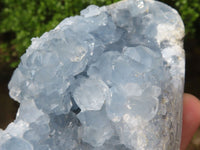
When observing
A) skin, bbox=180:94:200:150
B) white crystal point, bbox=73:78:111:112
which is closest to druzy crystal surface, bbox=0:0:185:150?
white crystal point, bbox=73:78:111:112

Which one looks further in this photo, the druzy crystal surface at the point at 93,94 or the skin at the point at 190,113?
the skin at the point at 190,113

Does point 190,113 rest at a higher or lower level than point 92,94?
lower

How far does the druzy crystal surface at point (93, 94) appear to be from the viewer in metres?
0.96

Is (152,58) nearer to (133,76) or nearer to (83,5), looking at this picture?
(133,76)

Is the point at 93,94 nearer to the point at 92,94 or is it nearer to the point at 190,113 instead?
the point at 92,94

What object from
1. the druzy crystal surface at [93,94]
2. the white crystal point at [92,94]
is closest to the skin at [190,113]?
the druzy crystal surface at [93,94]

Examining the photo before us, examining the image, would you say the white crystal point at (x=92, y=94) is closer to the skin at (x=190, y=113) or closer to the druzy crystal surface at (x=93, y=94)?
the druzy crystal surface at (x=93, y=94)

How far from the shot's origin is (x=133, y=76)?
0.98 meters

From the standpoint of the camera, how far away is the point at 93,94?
984 millimetres

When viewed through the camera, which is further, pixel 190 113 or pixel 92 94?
pixel 190 113

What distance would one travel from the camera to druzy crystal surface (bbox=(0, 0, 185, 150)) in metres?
0.96

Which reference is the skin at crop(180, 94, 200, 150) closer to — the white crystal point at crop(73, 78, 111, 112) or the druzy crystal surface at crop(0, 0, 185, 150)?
the druzy crystal surface at crop(0, 0, 185, 150)

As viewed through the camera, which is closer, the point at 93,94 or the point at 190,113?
the point at 93,94

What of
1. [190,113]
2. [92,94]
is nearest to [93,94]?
[92,94]
